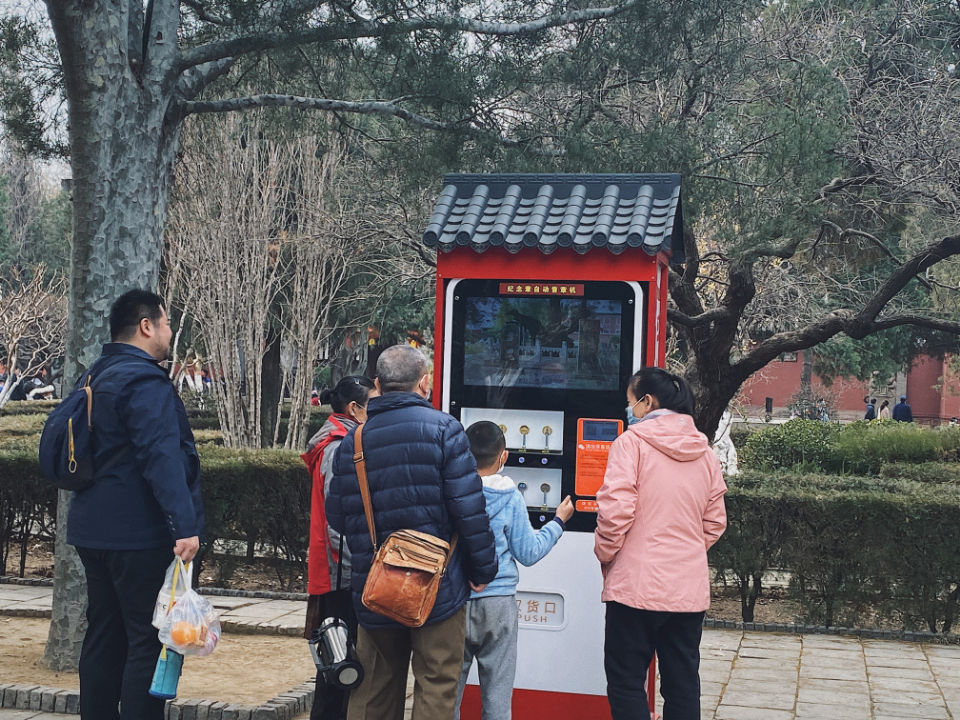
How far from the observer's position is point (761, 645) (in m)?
7.65

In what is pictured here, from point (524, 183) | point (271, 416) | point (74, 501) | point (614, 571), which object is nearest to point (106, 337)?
point (74, 501)

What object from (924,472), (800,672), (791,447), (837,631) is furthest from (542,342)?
(791,447)

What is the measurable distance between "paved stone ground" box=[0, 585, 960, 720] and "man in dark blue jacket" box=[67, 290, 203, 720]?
4.92ft

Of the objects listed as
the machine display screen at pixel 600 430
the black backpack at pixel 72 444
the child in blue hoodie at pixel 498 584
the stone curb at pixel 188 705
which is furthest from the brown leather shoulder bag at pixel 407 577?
the stone curb at pixel 188 705

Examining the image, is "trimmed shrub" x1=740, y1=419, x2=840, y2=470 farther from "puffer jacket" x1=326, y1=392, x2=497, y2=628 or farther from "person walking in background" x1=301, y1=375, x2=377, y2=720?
"puffer jacket" x1=326, y1=392, x2=497, y2=628

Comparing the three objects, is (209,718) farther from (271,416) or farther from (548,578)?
(271,416)

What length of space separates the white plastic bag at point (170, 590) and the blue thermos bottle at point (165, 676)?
0.12 metres

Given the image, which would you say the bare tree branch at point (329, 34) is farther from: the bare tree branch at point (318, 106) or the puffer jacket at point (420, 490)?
the puffer jacket at point (420, 490)

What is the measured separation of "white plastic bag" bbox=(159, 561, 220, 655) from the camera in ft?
13.7

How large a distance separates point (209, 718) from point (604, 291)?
9.54 ft

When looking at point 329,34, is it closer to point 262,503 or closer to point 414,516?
point 414,516

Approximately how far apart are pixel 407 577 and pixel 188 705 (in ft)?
7.62

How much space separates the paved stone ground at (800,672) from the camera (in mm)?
6055

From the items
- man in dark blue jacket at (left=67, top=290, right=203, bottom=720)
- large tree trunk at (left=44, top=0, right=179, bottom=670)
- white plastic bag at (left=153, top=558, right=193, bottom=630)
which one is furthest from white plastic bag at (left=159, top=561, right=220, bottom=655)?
large tree trunk at (left=44, top=0, right=179, bottom=670)
